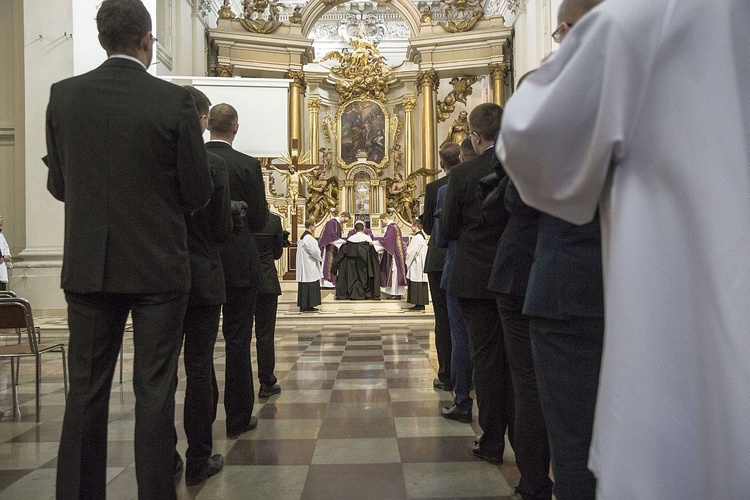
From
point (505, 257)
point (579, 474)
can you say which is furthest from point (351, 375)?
point (579, 474)

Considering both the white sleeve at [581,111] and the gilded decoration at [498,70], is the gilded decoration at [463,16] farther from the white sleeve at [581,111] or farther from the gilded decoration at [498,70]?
the white sleeve at [581,111]

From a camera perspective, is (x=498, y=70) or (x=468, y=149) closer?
(x=468, y=149)

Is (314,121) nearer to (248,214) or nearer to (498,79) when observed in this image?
(498,79)

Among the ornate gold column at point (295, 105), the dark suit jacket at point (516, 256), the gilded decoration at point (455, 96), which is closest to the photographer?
the dark suit jacket at point (516, 256)

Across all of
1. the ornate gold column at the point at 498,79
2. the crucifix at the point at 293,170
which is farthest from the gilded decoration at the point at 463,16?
the crucifix at the point at 293,170

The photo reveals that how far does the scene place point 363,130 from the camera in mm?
23781

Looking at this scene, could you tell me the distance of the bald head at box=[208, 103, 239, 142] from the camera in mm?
3455

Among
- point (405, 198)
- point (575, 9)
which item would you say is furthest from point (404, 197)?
point (575, 9)

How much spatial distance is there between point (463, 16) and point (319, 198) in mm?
7616

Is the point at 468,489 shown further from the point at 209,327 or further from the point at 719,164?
→ the point at 719,164

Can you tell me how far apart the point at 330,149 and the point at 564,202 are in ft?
75.2

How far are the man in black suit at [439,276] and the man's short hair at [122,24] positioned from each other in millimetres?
2647

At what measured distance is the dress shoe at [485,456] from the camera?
3.23 metres

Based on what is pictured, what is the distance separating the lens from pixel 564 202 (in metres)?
1.25
